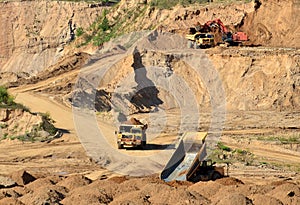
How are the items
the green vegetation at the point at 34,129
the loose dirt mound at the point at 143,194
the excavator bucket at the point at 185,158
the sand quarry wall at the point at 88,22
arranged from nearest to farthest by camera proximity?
1. the loose dirt mound at the point at 143,194
2. the excavator bucket at the point at 185,158
3. the green vegetation at the point at 34,129
4. the sand quarry wall at the point at 88,22

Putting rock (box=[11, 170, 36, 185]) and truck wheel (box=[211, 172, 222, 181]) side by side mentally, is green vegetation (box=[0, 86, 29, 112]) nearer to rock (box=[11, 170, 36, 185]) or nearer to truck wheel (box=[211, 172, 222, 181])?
rock (box=[11, 170, 36, 185])

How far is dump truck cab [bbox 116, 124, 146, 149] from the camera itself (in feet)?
110

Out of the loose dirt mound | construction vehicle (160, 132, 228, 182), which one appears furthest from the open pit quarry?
construction vehicle (160, 132, 228, 182)

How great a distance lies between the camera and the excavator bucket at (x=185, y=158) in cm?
2625

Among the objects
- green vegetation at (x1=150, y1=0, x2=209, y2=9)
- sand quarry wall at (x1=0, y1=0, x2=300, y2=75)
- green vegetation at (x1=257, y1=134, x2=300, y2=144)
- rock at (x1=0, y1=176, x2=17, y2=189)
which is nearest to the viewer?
rock at (x1=0, y1=176, x2=17, y2=189)

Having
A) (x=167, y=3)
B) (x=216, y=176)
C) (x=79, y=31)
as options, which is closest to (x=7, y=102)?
(x=216, y=176)

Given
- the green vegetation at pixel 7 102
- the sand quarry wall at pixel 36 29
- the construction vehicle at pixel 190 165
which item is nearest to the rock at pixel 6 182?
the construction vehicle at pixel 190 165

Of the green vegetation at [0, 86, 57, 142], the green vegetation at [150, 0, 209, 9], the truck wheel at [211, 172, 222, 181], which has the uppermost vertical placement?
the green vegetation at [150, 0, 209, 9]

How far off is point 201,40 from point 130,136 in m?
22.9

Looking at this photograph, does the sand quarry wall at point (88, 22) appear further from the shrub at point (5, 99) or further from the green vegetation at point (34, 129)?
the green vegetation at point (34, 129)

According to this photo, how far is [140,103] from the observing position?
48.5m

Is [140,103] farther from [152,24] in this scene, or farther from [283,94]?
[152,24]

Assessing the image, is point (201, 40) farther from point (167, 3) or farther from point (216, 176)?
point (216, 176)

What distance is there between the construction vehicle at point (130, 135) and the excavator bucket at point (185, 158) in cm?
473
